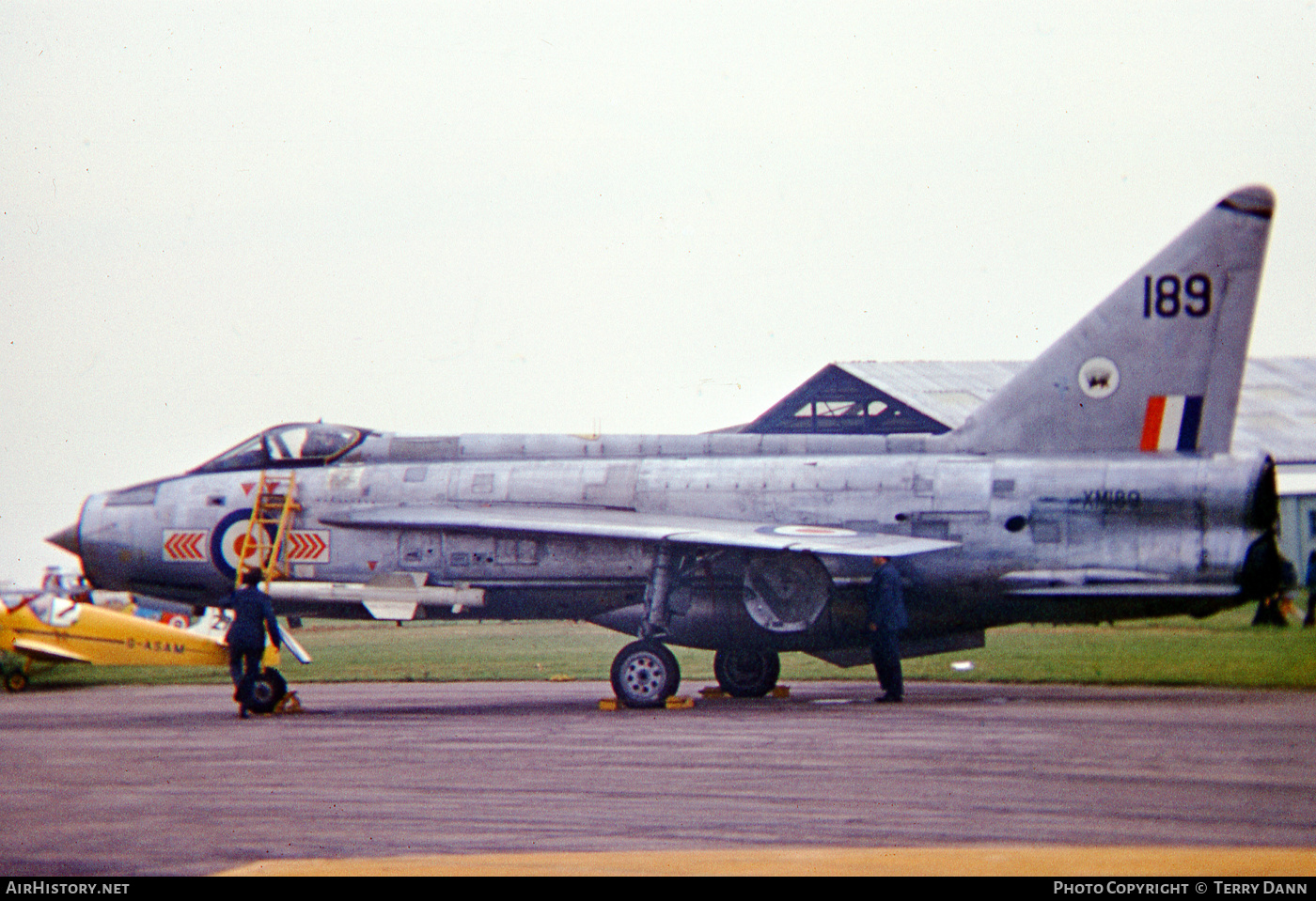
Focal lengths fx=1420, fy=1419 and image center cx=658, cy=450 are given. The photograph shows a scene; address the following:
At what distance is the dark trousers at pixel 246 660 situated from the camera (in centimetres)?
1533

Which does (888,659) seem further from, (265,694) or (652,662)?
(265,694)

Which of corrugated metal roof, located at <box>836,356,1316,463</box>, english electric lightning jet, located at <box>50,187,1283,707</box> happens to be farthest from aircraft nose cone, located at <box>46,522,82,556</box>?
corrugated metal roof, located at <box>836,356,1316,463</box>

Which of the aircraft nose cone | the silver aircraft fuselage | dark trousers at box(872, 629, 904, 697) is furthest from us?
the aircraft nose cone

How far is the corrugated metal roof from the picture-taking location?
2033cm

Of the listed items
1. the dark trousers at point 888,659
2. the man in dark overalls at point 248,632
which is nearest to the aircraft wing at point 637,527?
the dark trousers at point 888,659

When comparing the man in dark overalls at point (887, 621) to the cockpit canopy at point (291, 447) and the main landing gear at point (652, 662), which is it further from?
the cockpit canopy at point (291, 447)

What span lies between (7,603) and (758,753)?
50.5 feet

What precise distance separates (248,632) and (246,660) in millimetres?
449

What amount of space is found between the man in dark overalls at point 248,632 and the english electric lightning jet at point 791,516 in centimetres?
→ 90

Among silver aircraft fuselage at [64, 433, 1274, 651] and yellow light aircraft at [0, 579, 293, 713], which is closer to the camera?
silver aircraft fuselage at [64, 433, 1274, 651]

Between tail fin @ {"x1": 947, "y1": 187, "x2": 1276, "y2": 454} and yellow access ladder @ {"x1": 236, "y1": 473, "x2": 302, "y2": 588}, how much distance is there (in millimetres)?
8606

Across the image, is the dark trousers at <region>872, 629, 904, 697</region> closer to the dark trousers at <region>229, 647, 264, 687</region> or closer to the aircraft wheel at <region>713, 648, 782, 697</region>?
the aircraft wheel at <region>713, 648, 782, 697</region>

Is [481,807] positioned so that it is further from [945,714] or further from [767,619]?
[767,619]

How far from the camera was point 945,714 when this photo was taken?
12.9m
